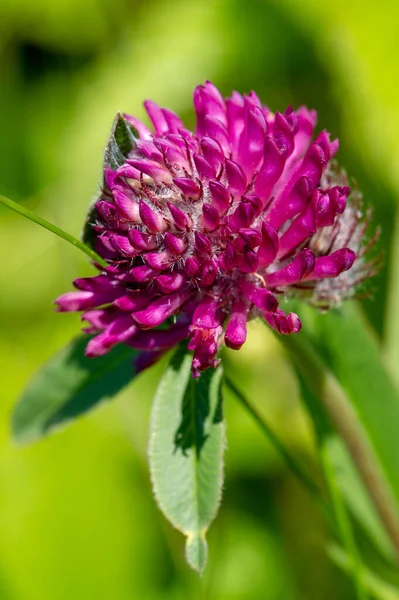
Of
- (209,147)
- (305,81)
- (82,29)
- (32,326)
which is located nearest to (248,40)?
(305,81)

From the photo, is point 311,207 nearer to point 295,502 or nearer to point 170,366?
point 170,366

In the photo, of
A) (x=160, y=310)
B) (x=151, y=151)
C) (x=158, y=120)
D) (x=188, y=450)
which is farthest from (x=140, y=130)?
(x=188, y=450)

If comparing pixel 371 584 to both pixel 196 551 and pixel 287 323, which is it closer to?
pixel 196 551

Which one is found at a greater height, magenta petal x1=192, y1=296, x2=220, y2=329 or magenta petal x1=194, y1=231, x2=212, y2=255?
magenta petal x1=194, y1=231, x2=212, y2=255

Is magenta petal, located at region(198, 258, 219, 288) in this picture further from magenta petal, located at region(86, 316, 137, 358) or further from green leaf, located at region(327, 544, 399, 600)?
green leaf, located at region(327, 544, 399, 600)

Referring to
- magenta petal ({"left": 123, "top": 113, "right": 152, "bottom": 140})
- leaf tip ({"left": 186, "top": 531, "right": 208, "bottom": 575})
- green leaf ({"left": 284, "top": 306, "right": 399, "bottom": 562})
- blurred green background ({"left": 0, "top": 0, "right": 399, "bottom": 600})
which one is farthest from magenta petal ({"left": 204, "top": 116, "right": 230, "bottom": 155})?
blurred green background ({"left": 0, "top": 0, "right": 399, "bottom": 600})

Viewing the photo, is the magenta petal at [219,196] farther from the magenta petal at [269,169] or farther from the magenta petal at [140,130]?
the magenta petal at [140,130]

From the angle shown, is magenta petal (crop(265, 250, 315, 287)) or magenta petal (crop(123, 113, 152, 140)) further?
magenta petal (crop(123, 113, 152, 140))
